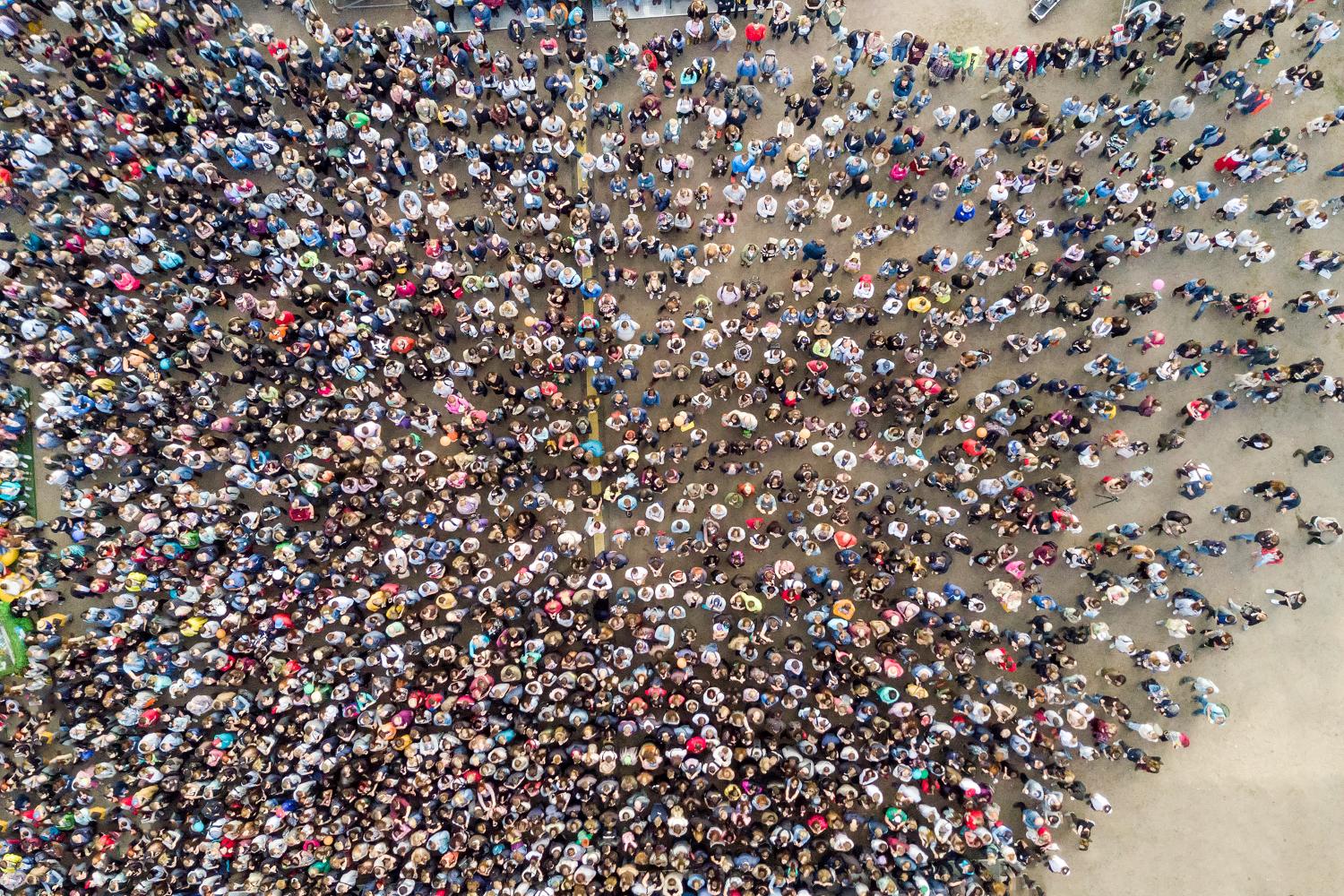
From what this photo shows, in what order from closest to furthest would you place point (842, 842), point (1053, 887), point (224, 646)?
point (842, 842) → point (224, 646) → point (1053, 887)

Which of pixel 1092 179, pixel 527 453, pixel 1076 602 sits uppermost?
pixel 1092 179

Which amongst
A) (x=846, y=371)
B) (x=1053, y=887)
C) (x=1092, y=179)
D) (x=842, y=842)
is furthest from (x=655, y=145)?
(x=1053, y=887)

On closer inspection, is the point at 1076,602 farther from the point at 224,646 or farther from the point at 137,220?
the point at 137,220

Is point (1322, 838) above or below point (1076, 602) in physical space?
below

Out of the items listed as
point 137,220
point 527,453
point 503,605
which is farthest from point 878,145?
point 137,220

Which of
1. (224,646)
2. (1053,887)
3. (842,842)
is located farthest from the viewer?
(1053,887)

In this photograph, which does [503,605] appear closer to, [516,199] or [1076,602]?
[516,199]

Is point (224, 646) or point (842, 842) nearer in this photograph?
point (842, 842)
